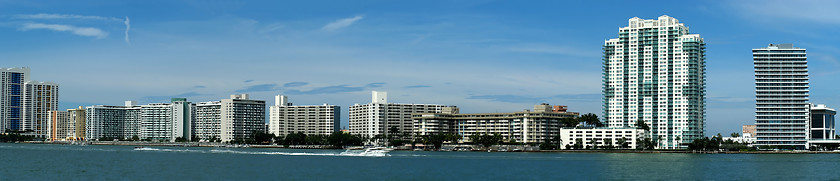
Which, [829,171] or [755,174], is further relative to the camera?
[829,171]

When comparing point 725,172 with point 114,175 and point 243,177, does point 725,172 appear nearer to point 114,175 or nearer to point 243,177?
point 243,177

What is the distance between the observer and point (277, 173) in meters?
95.1

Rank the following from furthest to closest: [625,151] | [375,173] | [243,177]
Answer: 1. [625,151]
2. [375,173]
3. [243,177]

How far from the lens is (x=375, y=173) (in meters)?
95.0

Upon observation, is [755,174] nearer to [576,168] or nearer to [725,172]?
[725,172]

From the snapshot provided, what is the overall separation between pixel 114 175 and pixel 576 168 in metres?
50.8

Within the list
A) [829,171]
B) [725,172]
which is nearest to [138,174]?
[725,172]

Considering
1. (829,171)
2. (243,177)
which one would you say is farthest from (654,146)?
(243,177)

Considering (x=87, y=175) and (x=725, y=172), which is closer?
(x=87, y=175)

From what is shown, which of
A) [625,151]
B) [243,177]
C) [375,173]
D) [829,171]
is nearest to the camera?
[243,177]

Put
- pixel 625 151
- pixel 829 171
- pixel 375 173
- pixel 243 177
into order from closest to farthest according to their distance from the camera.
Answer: pixel 243 177 → pixel 375 173 → pixel 829 171 → pixel 625 151

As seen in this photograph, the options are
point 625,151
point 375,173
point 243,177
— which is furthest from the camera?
point 625,151

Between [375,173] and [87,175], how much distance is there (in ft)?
90.3

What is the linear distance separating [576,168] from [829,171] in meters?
27.7
